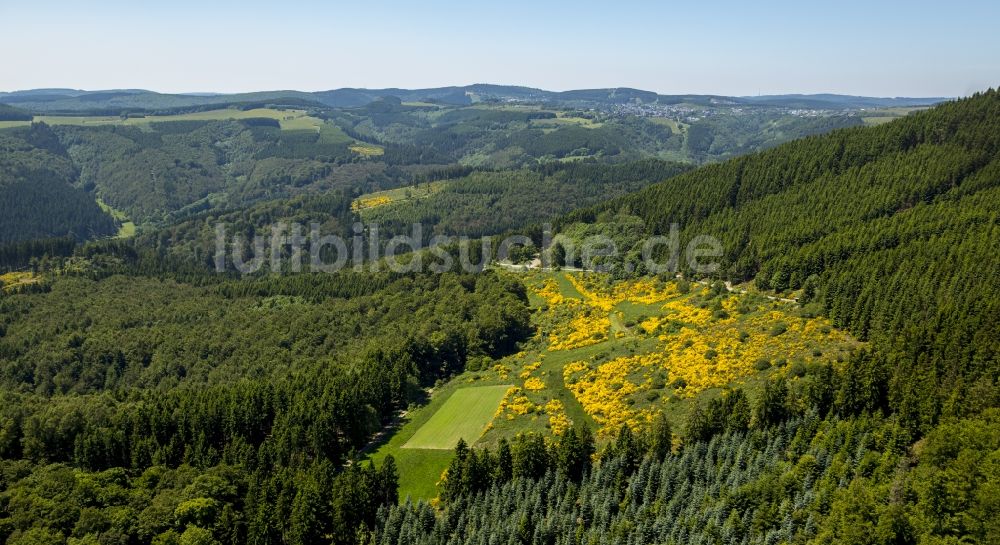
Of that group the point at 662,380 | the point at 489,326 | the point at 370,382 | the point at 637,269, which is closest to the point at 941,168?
the point at 637,269

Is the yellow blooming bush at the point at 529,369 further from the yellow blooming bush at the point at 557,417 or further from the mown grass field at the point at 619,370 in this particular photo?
the yellow blooming bush at the point at 557,417

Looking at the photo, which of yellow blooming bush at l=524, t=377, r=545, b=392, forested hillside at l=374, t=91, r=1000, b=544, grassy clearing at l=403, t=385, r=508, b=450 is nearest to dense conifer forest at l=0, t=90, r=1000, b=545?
forested hillside at l=374, t=91, r=1000, b=544

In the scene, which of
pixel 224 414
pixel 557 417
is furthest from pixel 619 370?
pixel 224 414

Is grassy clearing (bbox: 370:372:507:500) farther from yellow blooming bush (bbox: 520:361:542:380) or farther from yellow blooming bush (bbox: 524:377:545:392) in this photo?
yellow blooming bush (bbox: 524:377:545:392)

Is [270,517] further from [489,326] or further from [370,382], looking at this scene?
[489,326]

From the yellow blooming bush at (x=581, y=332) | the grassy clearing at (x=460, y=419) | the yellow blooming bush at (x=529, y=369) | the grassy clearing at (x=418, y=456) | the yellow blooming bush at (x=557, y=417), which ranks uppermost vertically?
the yellow blooming bush at (x=581, y=332)

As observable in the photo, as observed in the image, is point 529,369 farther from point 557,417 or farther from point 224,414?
point 224,414

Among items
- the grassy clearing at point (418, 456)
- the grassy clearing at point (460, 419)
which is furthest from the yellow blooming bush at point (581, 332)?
the grassy clearing at point (460, 419)

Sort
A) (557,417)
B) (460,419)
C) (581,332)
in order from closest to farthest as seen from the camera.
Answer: (557,417)
(460,419)
(581,332)
